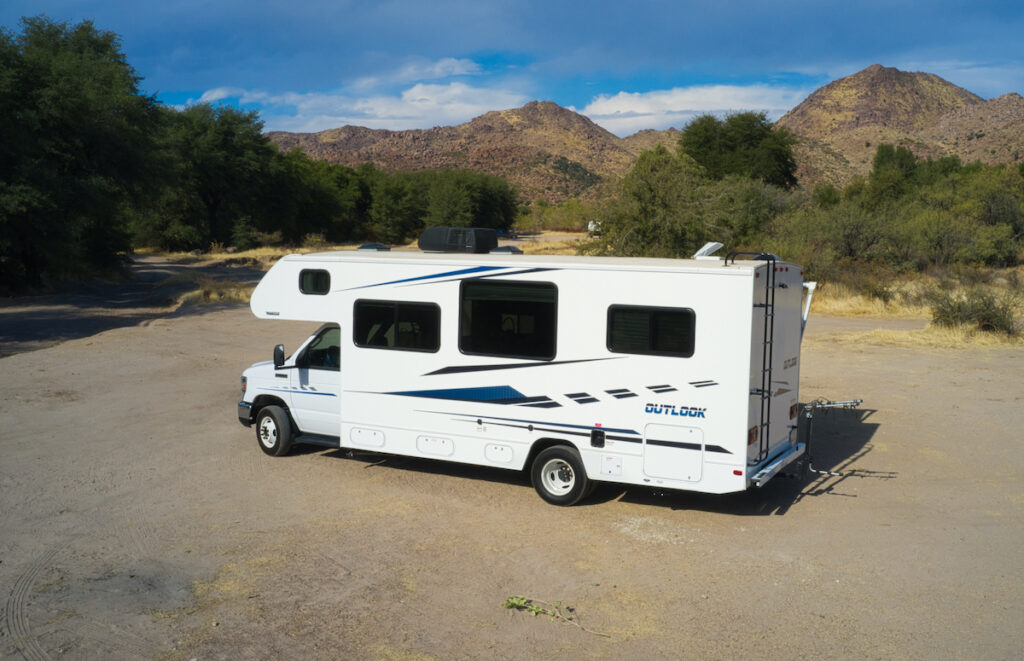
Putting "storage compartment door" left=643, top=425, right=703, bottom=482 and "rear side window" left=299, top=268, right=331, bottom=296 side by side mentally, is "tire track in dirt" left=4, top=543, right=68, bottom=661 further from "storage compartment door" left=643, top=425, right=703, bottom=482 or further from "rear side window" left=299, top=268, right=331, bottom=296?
"storage compartment door" left=643, top=425, right=703, bottom=482

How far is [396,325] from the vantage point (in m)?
9.66

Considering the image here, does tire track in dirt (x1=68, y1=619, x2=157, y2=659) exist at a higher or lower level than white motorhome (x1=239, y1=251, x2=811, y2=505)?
lower

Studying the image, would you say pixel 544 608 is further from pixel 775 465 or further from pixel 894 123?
pixel 894 123

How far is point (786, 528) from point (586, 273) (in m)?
3.30

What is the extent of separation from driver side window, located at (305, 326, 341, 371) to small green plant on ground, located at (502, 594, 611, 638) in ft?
15.9

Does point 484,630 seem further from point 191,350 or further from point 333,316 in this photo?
point 191,350

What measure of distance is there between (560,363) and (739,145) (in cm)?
5334

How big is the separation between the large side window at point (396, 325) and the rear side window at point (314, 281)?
0.50 m


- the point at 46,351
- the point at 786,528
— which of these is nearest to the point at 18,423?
the point at 46,351

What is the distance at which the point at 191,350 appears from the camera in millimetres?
19828

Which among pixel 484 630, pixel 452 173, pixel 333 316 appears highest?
pixel 452 173

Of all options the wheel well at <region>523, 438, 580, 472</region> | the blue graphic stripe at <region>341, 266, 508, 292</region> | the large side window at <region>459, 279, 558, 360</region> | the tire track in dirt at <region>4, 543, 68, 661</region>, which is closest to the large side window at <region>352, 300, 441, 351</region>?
the blue graphic stripe at <region>341, 266, 508, 292</region>

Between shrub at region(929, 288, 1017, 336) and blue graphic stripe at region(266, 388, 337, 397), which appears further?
shrub at region(929, 288, 1017, 336)

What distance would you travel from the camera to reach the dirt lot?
605 centimetres
